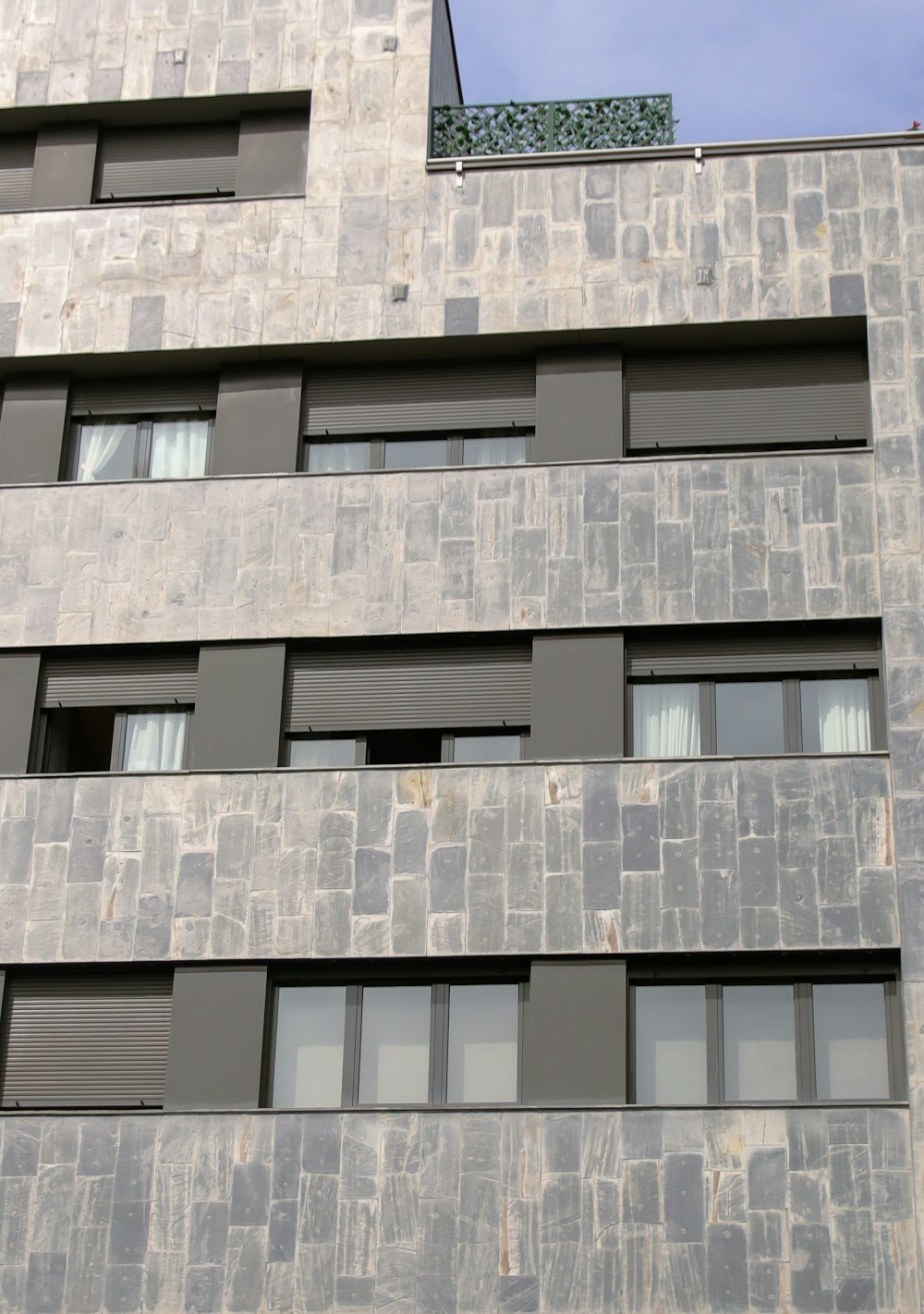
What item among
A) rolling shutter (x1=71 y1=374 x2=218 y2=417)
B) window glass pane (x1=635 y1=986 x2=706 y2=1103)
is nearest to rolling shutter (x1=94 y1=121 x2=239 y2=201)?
rolling shutter (x1=71 y1=374 x2=218 y2=417)

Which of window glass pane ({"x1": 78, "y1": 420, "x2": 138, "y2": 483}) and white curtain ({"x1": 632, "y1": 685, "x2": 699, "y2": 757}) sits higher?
window glass pane ({"x1": 78, "y1": 420, "x2": 138, "y2": 483})

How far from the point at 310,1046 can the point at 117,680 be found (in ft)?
→ 15.0

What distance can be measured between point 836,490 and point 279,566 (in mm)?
5994

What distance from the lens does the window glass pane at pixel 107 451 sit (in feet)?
72.4

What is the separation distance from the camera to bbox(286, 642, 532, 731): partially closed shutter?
2020cm

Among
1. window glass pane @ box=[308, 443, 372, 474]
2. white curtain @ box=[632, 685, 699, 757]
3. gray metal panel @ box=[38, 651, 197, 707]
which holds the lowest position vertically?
white curtain @ box=[632, 685, 699, 757]

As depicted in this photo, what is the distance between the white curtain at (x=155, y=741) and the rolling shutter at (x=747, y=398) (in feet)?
19.2

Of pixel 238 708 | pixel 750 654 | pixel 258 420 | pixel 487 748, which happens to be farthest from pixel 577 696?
pixel 258 420

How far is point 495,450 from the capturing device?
21562 mm

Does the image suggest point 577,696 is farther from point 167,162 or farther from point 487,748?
point 167,162

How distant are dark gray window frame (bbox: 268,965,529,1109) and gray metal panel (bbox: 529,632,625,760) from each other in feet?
7.79

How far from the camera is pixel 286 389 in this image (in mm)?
21812

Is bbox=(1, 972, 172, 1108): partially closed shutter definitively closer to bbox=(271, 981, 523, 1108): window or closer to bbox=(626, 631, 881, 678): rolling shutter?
bbox=(271, 981, 523, 1108): window

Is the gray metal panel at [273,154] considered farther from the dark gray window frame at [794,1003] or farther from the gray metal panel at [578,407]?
the dark gray window frame at [794,1003]
